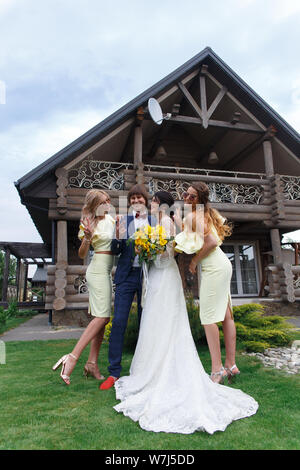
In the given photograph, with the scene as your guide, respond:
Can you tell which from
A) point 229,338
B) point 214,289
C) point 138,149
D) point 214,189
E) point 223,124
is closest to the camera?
point 214,289

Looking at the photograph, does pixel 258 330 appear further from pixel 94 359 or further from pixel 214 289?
pixel 94 359

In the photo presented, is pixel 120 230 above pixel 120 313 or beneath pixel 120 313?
above

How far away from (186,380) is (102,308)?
1070 mm

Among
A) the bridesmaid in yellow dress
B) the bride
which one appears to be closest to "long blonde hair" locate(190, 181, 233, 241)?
the bridesmaid in yellow dress

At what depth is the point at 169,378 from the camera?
2.34m

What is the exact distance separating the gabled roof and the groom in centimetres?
514

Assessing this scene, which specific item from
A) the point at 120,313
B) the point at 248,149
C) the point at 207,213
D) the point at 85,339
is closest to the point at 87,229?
the point at 120,313

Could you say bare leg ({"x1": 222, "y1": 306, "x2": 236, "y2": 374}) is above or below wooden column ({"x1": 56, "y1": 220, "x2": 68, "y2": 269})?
below

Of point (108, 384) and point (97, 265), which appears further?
point (97, 265)

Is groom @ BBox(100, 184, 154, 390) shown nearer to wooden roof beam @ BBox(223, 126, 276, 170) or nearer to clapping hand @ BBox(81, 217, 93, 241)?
clapping hand @ BBox(81, 217, 93, 241)

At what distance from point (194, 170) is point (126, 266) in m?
7.60

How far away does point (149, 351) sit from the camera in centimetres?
256

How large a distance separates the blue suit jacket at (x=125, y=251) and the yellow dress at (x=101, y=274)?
0.11 meters

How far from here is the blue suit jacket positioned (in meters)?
2.96
